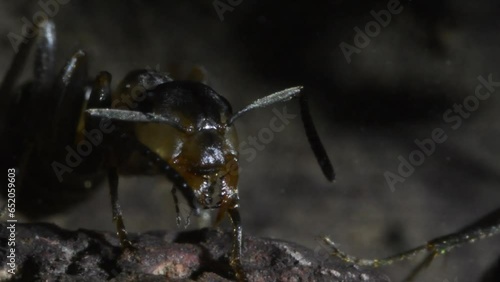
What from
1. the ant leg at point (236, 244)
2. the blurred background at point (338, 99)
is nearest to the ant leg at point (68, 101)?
the blurred background at point (338, 99)

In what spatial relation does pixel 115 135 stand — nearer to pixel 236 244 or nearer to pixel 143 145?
Answer: pixel 143 145

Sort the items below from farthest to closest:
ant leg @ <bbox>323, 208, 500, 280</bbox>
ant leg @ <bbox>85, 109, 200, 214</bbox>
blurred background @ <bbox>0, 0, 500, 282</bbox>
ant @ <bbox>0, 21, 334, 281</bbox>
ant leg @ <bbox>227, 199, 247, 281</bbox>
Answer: blurred background @ <bbox>0, 0, 500, 282</bbox>
ant leg @ <bbox>323, 208, 500, 280</bbox>
ant @ <bbox>0, 21, 334, 281</bbox>
ant leg @ <bbox>85, 109, 200, 214</bbox>
ant leg @ <bbox>227, 199, 247, 281</bbox>

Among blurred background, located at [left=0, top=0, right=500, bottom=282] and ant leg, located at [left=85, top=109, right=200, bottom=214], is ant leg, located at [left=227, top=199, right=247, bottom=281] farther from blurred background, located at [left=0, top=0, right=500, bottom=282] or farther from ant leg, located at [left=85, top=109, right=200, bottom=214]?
blurred background, located at [left=0, top=0, right=500, bottom=282]

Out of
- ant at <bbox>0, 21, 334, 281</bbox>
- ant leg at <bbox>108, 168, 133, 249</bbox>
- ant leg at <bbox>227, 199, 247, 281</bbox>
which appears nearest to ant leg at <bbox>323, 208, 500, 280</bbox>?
ant at <bbox>0, 21, 334, 281</bbox>

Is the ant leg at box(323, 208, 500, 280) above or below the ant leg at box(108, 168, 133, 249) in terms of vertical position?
below

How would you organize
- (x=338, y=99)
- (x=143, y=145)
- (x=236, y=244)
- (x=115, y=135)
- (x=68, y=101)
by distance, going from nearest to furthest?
(x=236, y=244) → (x=143, y=145) → (x=115, y=135) → (x=68, y=101) → (x=338, y=99)

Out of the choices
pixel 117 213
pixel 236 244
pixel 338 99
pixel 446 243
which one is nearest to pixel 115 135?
pixel 117 213

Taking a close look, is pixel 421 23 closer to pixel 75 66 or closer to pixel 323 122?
pixel 323 122

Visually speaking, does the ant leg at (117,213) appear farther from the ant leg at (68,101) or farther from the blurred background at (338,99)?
the blurred background at (338,99)
